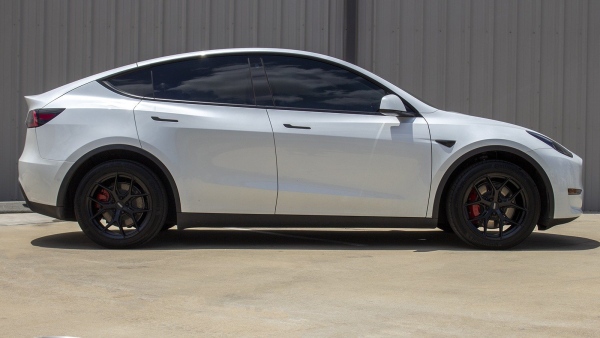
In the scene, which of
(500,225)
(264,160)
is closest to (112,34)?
(264,160)

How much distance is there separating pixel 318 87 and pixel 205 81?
867 millimetres

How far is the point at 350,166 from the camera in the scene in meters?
7.46

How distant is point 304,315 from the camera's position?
502 cm

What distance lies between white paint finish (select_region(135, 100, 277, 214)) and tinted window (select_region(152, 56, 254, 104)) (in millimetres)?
214

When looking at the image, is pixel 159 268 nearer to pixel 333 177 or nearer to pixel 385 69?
pixel 333 177

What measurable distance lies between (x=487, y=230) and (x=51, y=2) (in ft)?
19.8

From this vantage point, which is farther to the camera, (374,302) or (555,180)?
(555,180)

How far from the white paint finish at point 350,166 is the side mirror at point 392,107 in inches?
3.7

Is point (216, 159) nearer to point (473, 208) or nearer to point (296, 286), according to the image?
point (296, 286)

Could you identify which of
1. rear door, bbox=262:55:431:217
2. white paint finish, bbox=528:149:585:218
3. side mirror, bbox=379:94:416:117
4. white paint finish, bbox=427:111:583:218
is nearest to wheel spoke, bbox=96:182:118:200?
rear door, bbox=262:55:431:217

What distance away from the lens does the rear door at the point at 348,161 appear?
293 inches

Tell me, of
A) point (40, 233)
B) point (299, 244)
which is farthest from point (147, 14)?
point (299, 244)

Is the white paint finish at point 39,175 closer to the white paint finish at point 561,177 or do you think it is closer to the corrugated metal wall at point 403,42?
the white paint finish at point 561,177

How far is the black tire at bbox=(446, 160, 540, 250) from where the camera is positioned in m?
7.52
